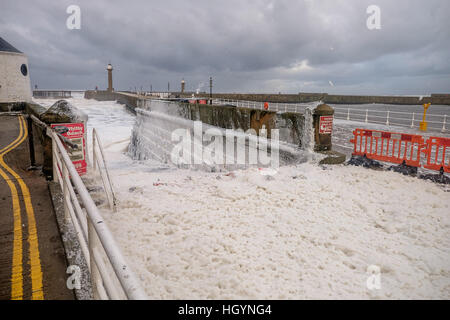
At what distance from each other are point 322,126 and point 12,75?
86.2 feet

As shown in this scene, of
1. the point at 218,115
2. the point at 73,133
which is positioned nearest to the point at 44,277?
the point at 73,133

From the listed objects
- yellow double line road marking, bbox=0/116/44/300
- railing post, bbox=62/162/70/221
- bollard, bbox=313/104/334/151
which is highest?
bollard, bbox=313/104/334/151

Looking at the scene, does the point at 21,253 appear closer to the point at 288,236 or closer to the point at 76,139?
the point at 288,236

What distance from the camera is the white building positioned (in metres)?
23.0

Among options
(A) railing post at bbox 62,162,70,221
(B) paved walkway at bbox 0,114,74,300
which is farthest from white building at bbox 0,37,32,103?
(A) railing post at bbox 62,162,70,221

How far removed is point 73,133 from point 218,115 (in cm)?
532

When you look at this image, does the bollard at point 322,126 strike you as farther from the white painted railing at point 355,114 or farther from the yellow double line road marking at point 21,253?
the yellow double line road marking at point 21,253

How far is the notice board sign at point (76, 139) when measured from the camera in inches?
232

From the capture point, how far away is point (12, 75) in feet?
77.6

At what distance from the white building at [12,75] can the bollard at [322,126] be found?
84.1 ft

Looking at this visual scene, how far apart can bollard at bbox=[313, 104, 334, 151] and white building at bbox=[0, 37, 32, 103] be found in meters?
25.6

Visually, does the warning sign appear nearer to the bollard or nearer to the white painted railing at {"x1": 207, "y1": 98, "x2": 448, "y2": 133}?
the bollard

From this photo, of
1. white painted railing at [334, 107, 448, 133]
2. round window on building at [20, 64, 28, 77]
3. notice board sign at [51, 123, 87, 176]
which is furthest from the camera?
round window on building at [20, 64, 28, 77]
